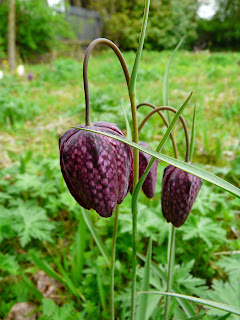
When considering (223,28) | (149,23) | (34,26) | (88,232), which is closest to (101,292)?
(88,232)

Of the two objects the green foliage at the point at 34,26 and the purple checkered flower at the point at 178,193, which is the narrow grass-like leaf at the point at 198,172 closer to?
the purple checkered flower at the point at 178,193

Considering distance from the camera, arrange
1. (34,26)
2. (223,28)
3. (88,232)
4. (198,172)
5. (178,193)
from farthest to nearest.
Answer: (223,28)
(34,26)
(88,232)
(178,193)
(198,172)

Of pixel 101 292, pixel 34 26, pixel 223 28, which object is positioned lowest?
pixel 101 292

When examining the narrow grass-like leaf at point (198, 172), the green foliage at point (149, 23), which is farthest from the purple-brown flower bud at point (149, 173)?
the green foliage at point (149, 23)

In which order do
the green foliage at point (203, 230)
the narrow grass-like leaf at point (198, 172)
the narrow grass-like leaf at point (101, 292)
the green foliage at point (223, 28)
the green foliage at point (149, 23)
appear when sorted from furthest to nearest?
the green foliage at point (223, 28), the green foliage at point (149, 23), the green foliage at point (203, 230), the narrow grass-like leaf at point (101, 292), the narrow grass-like leaf at point (198, 172)

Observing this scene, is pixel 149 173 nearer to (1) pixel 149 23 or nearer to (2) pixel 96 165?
(2) pixel 96 165

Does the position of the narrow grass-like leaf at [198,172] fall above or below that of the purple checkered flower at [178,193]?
above

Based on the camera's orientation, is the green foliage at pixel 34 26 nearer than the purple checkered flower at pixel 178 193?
No

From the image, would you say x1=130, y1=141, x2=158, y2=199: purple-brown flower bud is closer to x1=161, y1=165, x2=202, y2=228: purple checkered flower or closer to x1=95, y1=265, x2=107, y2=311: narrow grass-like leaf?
x1=161, y1=165, x2=202, y2=228: purple checkered flower
